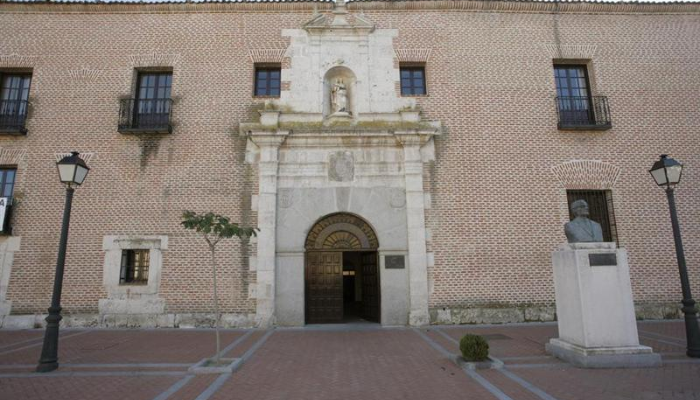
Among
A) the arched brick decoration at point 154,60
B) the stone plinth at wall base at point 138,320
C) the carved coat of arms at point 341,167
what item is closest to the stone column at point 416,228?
the carved coat of arms at point 341,167

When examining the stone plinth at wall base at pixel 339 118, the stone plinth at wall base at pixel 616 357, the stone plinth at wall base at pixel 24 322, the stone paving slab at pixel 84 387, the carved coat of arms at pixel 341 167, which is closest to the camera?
the stone paving slab at pixel 84 387

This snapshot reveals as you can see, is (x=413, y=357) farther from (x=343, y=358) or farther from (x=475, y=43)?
A: (x=475, y=43)

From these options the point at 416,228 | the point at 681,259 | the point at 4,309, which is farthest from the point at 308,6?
the point at 4,309

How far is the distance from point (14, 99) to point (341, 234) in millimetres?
10730

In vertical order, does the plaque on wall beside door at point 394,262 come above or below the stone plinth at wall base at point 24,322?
above

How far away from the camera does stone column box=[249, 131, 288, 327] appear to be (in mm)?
9547

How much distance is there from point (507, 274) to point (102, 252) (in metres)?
11.0

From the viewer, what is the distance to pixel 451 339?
7.88 m

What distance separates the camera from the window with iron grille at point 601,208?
34.1 ft

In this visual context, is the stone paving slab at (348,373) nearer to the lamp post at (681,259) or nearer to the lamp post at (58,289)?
the lamp post at (58,289)

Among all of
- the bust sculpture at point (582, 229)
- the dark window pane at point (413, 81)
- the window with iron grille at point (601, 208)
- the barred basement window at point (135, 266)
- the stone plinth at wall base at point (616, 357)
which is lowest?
the stone plinth at wall base at point (616, 357)

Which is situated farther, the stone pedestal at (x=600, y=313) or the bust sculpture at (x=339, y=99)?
the bust sculpture at (x=339, y=99)

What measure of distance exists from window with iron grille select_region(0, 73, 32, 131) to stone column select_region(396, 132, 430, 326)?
36.2 ft

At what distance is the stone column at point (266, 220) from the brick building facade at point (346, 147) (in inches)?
2.1
